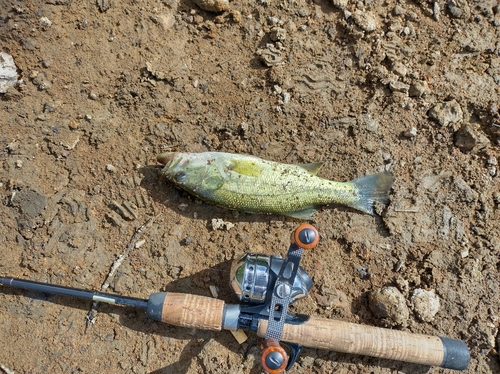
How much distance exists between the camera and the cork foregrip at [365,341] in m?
3.08

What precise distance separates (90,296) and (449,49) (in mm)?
4184

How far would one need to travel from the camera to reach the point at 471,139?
3.82 meters

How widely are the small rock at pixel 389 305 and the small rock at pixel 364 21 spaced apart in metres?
2.57

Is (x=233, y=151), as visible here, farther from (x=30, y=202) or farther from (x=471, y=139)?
(x=471, y=139)

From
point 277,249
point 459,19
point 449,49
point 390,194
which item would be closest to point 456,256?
point 390,194

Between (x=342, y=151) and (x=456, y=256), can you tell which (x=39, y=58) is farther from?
(x=456, y=256)

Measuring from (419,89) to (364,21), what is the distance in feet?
2.91

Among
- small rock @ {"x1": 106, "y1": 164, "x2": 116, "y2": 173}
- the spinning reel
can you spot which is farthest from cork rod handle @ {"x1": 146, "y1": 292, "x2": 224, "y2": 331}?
small rock @ {"x1": 106, "y1": 164, "x2": 116, "y2": 173}

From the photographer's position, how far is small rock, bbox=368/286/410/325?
137 inches

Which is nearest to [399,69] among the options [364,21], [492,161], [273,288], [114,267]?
[364,21]

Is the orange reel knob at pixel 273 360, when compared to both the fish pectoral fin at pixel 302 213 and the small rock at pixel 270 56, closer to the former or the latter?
the fish pectoral fin at pixel 302 213

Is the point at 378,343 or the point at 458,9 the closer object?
the point at 378,343

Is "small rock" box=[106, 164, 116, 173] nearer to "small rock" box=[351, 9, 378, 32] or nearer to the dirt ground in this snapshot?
the dirt ground

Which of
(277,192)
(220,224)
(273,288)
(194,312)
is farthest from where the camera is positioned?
(220,224)
